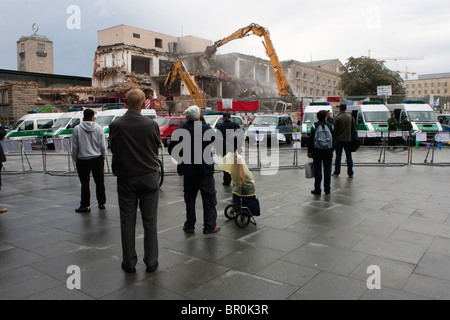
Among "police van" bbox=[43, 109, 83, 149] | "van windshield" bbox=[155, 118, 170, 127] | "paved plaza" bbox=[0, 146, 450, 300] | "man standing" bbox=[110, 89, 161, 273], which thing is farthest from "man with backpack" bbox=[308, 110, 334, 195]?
"police van" bbox=[43, 109, 83, 149]

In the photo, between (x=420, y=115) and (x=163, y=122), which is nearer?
(x=420, y=115)

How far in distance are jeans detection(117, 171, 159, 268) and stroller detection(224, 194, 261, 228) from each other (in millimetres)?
1675

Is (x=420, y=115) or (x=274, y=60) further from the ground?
(x=274, y=60)

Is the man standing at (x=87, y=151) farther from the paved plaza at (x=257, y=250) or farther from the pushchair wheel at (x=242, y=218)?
the pushchair wheel at (x=242, y=218)

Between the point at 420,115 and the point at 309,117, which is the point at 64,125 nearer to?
the point at 309,117

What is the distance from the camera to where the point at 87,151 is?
250 inches

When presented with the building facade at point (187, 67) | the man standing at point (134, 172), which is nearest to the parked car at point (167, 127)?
the man standing at point (134, 172)

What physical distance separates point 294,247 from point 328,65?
6405 cm

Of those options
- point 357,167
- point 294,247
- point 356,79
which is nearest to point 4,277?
point 294,247

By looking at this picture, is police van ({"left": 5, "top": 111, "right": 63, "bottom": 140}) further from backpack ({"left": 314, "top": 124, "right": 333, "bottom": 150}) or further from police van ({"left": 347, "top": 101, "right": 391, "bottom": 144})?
backpack ({"left": 314, "top": 124, "right": 333, "bottom": 150})

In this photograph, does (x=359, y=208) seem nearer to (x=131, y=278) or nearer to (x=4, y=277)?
(x=131, y=278)

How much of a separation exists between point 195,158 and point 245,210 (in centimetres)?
114

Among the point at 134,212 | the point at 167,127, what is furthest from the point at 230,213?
the point at 167,127

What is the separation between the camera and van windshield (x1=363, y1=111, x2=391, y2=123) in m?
19.5
